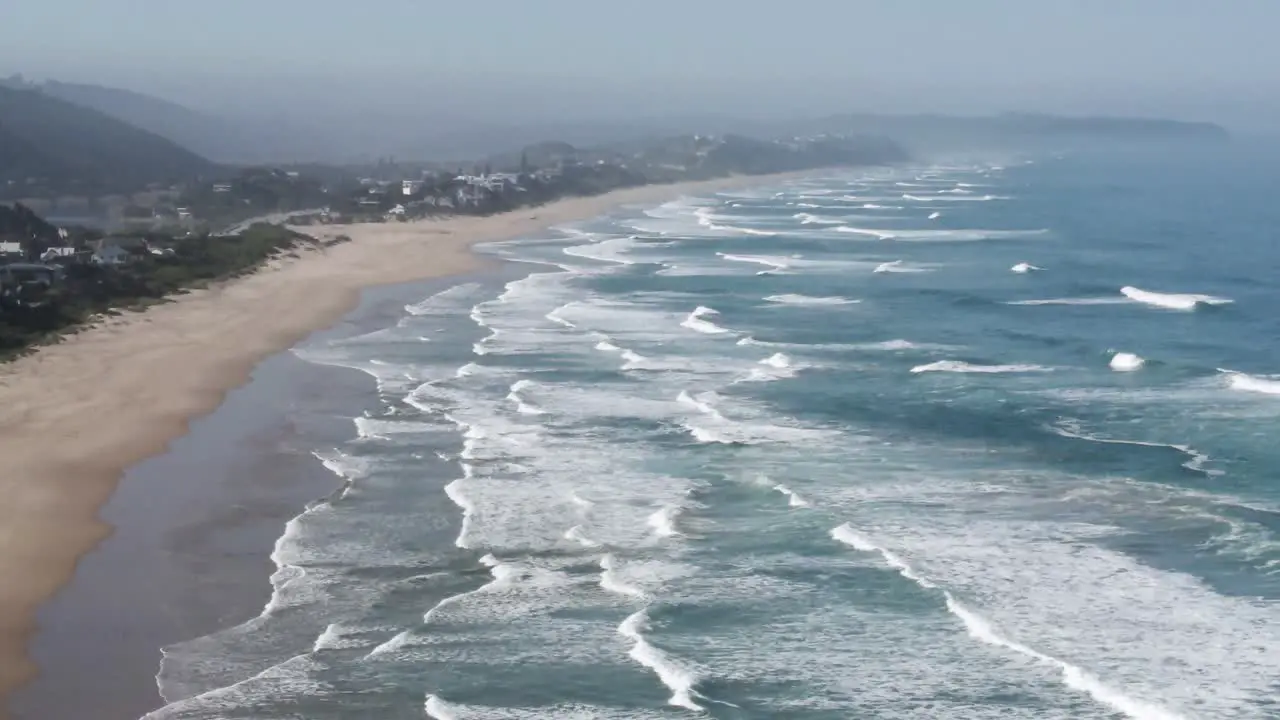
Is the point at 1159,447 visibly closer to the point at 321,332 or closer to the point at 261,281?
the point at 321,332

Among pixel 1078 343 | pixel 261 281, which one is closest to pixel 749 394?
pixel 1078 343

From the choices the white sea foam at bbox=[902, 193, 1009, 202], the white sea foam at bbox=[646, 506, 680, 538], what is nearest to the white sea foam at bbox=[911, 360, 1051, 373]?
the white sea foam at bbox=[646, 506, 680, 538]

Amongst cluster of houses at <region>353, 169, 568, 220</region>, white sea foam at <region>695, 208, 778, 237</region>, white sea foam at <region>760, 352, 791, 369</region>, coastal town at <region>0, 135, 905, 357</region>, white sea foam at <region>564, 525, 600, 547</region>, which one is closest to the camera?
white sea foam at <region>564, 525, 600, 547</region>

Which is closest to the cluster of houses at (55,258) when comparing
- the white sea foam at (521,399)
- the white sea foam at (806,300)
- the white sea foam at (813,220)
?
the white sea foam at (521,399)

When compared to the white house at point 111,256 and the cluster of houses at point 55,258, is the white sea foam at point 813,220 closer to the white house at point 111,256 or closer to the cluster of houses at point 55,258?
the cluster of houses at point 55,258

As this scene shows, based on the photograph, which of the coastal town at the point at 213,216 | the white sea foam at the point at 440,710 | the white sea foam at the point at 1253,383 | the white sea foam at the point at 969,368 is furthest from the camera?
the coastal town at the point at 213,216

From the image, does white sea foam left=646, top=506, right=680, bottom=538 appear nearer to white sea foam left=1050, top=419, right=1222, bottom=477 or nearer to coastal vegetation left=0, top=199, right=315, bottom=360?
white sea foam left=1050, top=419, right=1222, bottom=477
